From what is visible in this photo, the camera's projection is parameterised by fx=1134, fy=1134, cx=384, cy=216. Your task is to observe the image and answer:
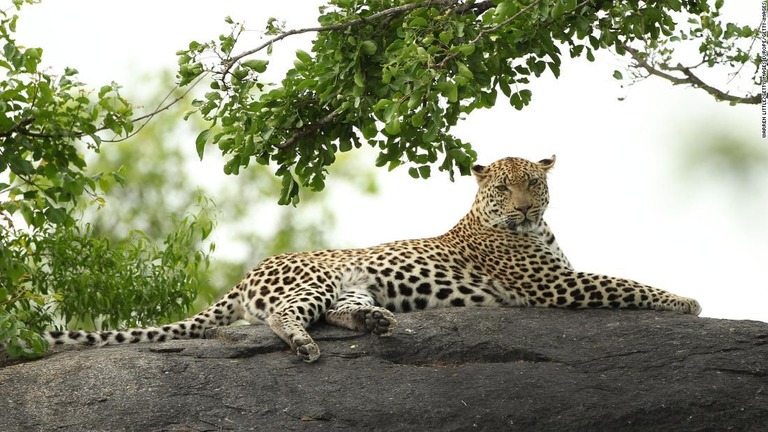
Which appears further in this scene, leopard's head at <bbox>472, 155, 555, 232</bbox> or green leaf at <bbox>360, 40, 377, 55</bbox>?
leopard's head at <bbox>472, 155, 555, 232</bbox>

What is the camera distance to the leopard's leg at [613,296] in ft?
36.4

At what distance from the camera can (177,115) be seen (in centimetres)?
2847

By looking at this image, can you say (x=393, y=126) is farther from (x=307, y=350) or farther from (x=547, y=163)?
(x=547, y=163)

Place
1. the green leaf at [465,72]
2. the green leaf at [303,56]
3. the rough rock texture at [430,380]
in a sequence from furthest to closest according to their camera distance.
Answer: the green leaf at [303,56] → the rough rock texture at [430,380] → the green leaf at [465,72]

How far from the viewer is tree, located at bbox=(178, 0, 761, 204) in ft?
31.9

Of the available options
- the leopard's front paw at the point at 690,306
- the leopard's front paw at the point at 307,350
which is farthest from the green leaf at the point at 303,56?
the leopard's front paw at the point at 690,306

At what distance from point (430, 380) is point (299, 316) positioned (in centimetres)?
144

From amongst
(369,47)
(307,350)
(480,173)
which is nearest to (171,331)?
(307,350)

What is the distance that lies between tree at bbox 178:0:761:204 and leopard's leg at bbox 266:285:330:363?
1.27 meters

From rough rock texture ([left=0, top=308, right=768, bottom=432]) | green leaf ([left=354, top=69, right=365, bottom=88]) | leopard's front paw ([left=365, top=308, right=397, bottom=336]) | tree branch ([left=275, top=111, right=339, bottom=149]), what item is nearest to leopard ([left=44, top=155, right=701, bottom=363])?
leopard's front paw ([left=365, top=308, right=397, bottom=336])

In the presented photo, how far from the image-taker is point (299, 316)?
410 inches

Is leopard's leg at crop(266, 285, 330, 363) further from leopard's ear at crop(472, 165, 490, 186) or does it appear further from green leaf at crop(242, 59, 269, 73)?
leopard's ear at crop(472, 165, 490, 186)

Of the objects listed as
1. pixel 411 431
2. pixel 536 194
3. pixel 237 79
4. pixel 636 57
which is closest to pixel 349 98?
pixel 237 79

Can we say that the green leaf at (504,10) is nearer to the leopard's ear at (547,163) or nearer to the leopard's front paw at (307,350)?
the leopard's ear at (547,163)
